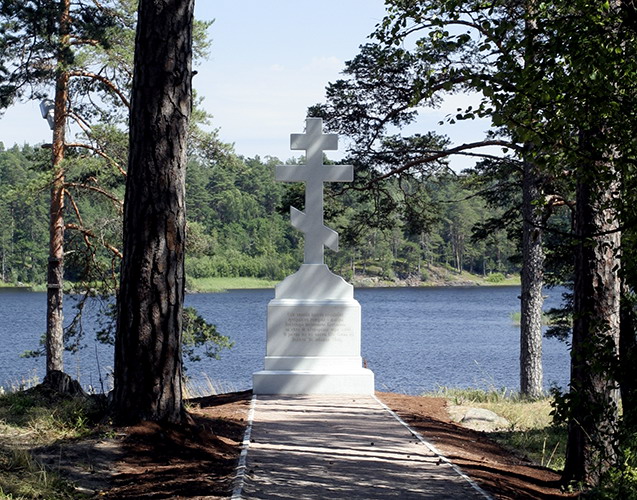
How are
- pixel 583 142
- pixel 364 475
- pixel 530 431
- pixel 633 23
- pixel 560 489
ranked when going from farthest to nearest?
pixel 530 431 < pixel 560 489 < pixel 364 475 < pixel 583 142 < pixel 633 23

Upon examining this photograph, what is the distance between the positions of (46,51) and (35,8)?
144 cm

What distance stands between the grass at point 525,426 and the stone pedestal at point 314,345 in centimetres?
173

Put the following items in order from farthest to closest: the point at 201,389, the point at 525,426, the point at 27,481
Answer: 1. the point at 201,389
2. the point at 525,426
3. the point at 27,481

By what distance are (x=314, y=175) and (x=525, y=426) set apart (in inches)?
183

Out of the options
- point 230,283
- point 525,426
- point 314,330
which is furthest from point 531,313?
point 230,283

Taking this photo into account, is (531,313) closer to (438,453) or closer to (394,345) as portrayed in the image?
(438,453)

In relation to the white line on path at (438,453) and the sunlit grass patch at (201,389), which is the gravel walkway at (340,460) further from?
the sunlit grass patch at (201,389)

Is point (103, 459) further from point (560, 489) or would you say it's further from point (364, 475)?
point (560, 489)

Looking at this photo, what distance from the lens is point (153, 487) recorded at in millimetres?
6012

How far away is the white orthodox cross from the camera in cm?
1284

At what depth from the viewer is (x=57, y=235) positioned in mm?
17688

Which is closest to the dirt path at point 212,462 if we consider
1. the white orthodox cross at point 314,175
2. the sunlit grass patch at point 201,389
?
the white orthodox cross at point 314,175

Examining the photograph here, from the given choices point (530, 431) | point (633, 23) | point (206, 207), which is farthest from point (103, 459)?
point (206, 207)

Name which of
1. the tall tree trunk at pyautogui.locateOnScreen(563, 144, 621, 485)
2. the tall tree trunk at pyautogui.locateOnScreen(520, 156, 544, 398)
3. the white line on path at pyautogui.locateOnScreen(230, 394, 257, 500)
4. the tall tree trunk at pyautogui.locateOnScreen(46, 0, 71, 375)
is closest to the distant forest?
the tall tree trunk at pyautogui.locateOnScreen(46, 0, 71, 375)
